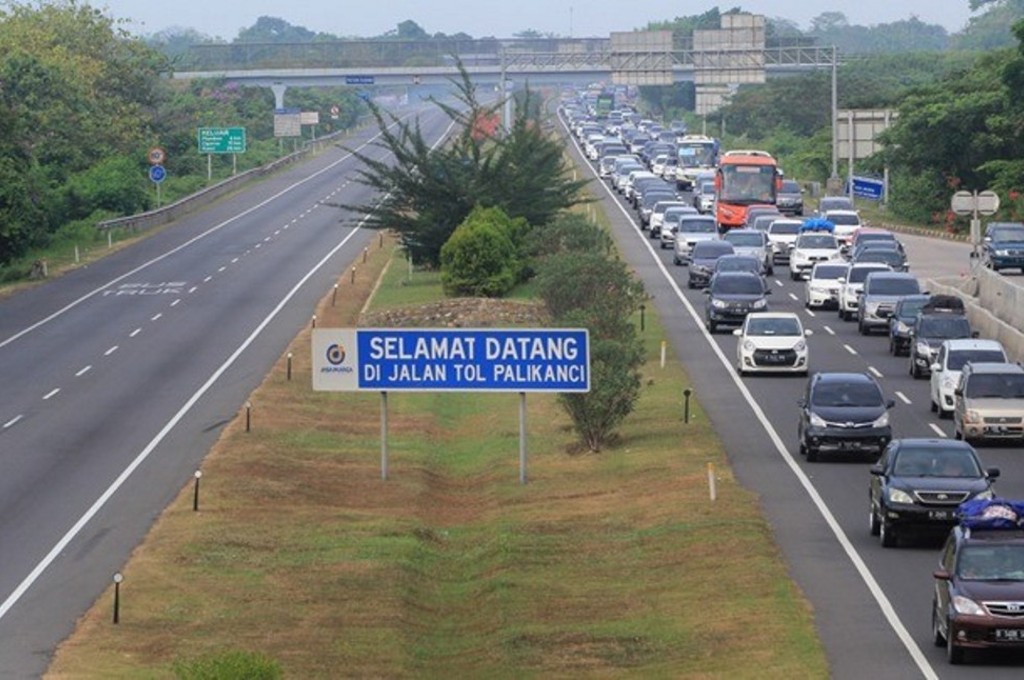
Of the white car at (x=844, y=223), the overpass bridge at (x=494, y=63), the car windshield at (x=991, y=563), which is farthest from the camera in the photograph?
the overpass bridge at (x=494, y=63)

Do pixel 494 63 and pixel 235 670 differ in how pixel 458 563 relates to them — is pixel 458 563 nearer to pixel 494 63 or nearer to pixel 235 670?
pixel 235 670

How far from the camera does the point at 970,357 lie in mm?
47469

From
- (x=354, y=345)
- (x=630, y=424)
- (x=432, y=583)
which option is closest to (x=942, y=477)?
(x=432, y=583)

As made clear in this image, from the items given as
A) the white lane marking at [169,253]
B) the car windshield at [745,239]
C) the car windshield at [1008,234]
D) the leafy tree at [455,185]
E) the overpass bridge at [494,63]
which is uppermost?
the overpass bridge at [494,63]

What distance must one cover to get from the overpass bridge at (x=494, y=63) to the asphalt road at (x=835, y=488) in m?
60.2

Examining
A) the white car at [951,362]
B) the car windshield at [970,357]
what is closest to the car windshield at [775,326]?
the white car at [951,362]

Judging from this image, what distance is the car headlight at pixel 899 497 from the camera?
32406 mm

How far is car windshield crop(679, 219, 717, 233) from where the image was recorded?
8131 cm

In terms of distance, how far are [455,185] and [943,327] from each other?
24.0 metres

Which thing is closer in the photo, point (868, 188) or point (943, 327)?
point (943, 327)

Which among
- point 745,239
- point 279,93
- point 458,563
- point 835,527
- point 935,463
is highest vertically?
point 279,93

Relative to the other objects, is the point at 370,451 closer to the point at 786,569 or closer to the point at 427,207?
the point at 786,569

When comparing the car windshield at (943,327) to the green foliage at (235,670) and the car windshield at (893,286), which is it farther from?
the green foliage at (235,670)

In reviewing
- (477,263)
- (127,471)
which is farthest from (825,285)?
(127,471)
